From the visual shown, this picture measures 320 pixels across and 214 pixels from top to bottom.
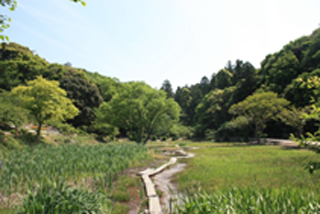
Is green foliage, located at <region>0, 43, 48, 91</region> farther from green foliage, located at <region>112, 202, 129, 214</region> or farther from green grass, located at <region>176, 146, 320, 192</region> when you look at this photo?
green foliage, located at <region>112, 202, 129, 214</region>

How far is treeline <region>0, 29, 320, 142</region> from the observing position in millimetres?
22750

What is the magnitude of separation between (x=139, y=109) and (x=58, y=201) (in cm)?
1950

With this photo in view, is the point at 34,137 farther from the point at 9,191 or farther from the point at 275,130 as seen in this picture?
the point at 275,130

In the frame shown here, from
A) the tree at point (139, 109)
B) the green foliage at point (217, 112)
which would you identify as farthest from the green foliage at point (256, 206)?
the green foliage at point (217, 112)

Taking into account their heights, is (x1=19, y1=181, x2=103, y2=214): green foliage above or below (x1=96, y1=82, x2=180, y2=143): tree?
below

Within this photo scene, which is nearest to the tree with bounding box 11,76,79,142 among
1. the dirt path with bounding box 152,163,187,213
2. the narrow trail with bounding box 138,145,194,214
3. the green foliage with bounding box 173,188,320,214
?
the narrow trail with bounding box 138,145,194,214

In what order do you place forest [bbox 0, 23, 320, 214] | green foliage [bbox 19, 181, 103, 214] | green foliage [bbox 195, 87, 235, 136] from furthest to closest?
green foliage [bbox 195, 87, 235, 136]
forest [bbox 0, 23, 320, 214]
green foliage [bbox 19, 181, 103, 214]

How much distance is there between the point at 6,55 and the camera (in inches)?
1272

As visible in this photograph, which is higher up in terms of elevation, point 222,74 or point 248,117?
point 222,74

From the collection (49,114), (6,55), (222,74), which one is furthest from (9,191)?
(222,74)

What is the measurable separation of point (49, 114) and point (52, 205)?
46.8 feet

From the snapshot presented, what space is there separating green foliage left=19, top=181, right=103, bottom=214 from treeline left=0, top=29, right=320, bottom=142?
39.8 ft

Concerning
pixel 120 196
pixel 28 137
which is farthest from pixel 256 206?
pixel 28 137

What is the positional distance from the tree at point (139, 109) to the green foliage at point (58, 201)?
737 inches
